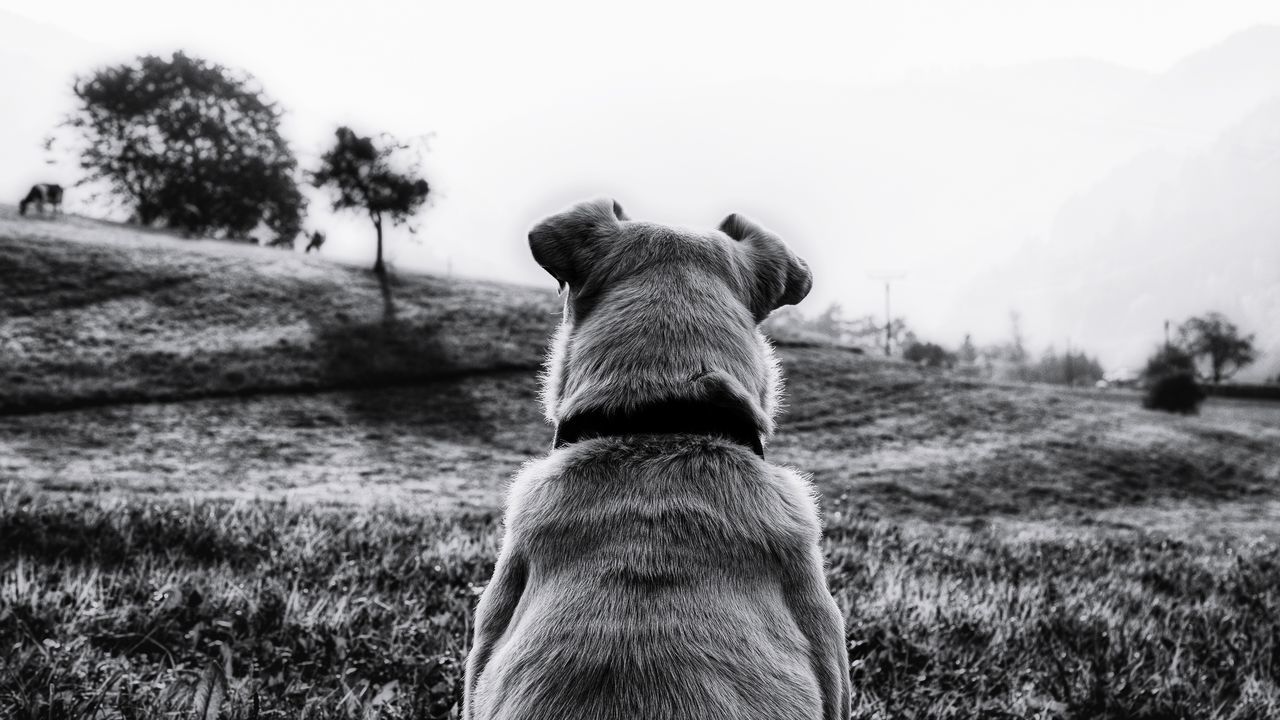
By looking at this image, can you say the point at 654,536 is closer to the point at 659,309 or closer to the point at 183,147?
the point at 659,309

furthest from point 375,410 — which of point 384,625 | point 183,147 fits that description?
point 183,147

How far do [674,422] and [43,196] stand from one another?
39957 mm

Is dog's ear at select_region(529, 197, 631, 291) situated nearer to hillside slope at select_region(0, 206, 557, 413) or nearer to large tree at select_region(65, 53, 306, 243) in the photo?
hillside slope at select_region(0, 206, 557, 413)

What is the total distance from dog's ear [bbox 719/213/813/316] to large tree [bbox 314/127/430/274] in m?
30.6

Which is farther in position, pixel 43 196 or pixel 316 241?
pixel 316 241

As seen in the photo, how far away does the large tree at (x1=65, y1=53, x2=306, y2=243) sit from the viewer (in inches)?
1788

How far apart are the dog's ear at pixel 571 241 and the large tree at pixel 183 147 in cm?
4910

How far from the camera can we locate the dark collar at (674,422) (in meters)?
2.58

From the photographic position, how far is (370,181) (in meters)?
31.3

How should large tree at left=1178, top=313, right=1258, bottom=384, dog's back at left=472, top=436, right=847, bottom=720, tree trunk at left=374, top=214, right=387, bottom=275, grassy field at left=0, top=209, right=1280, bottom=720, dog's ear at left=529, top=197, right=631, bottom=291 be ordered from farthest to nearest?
large tree at left=1178, top=313, right=1258, bottom=384, tree trunk at left=374, top=214, right=387, bottom=275, grassy field at left=0, top=209, right=1280, bottom=720, dog's ear at left=529, top=197, right=631, bottom=291, dog's back at left=472, top=436, right=847, bottom=720

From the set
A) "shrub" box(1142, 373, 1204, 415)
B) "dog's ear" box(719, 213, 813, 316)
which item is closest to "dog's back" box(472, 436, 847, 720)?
"dog's ear" box(719, 213, 813, 316)

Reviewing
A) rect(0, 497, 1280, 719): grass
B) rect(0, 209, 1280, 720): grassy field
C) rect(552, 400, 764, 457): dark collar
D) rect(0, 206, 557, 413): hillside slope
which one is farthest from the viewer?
rect(0, 206, 557, 413): hillside slope

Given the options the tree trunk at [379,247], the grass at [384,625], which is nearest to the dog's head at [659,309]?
the grass at [384,625]

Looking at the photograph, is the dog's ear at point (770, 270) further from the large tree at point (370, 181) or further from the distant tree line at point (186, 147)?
the distant tree line at point (186, 147)
